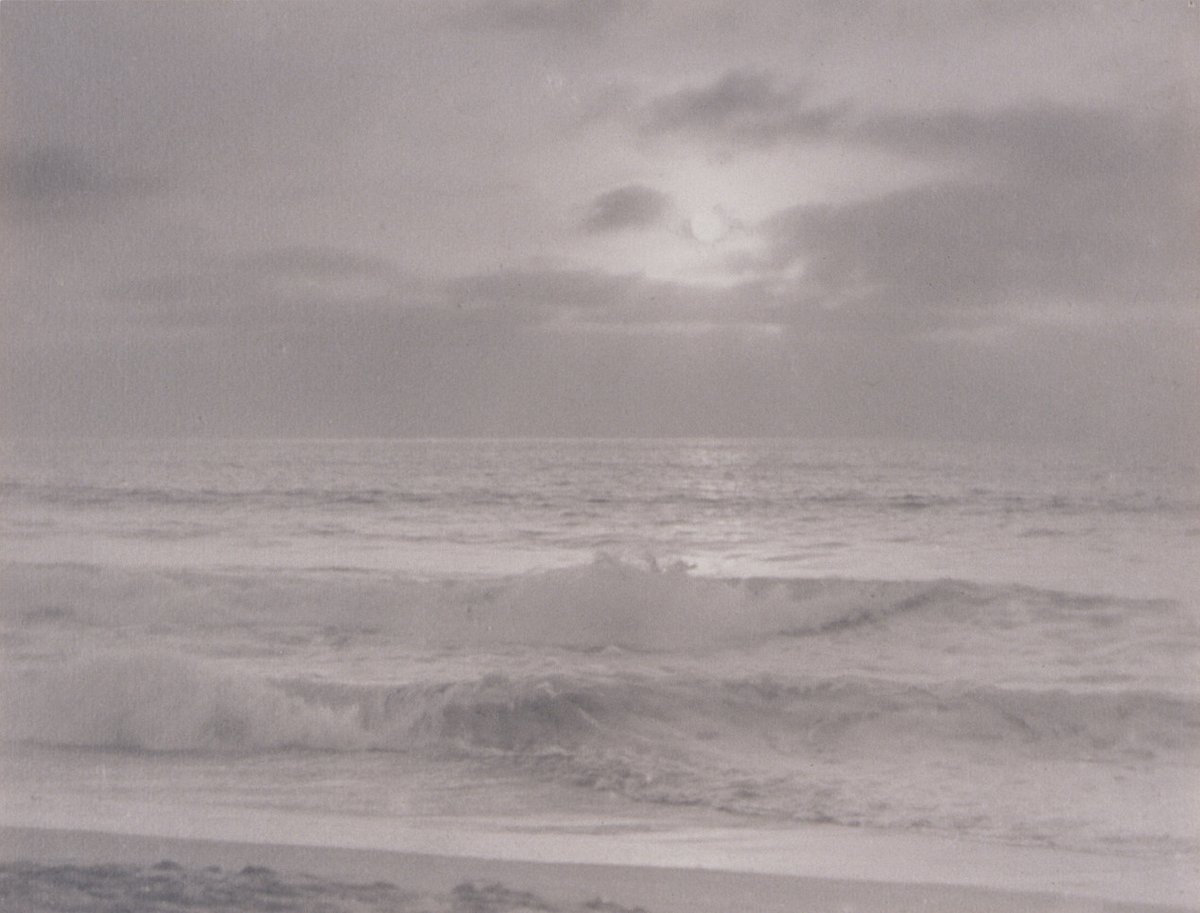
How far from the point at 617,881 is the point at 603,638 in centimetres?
238

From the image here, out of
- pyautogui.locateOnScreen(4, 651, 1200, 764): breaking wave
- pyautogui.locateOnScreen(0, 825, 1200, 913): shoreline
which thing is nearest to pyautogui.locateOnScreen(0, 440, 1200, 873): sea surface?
pyautogui.locateOnScreen(4, 651, 1200, 764): breaking wave

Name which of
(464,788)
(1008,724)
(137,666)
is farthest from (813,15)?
(137,666)

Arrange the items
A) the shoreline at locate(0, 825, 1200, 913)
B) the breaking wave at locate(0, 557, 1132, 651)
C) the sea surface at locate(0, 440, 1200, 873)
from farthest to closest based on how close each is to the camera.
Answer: the breaking wave at locate(0, 557, 1132, 651) < the sea surface at locate(0, 440, 1200, 873) < the shoreline at locate(0, 825, 1200, 913)

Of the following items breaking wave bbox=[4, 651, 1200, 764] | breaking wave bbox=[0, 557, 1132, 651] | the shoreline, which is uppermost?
breaking wave bbox=[0, 557, 1132, 651]

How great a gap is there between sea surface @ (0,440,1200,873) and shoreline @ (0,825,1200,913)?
0.32 m

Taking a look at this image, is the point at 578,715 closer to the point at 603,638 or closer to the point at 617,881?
the point at 603,638

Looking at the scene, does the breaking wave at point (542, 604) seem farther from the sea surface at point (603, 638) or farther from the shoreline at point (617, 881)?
the shoreline at point (617, 881)

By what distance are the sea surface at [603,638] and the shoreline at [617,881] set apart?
32cm

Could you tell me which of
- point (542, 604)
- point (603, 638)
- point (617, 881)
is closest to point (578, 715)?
point (603, 638)

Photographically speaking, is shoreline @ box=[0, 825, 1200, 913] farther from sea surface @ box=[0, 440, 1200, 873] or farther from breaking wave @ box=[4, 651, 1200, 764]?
breaking wave @ box=[4, 651, 1200, 764]

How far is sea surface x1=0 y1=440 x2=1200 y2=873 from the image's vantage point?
4004mm

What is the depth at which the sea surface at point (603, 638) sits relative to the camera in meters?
4.00

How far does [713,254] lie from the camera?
4996mm

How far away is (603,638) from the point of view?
553 centimetres
